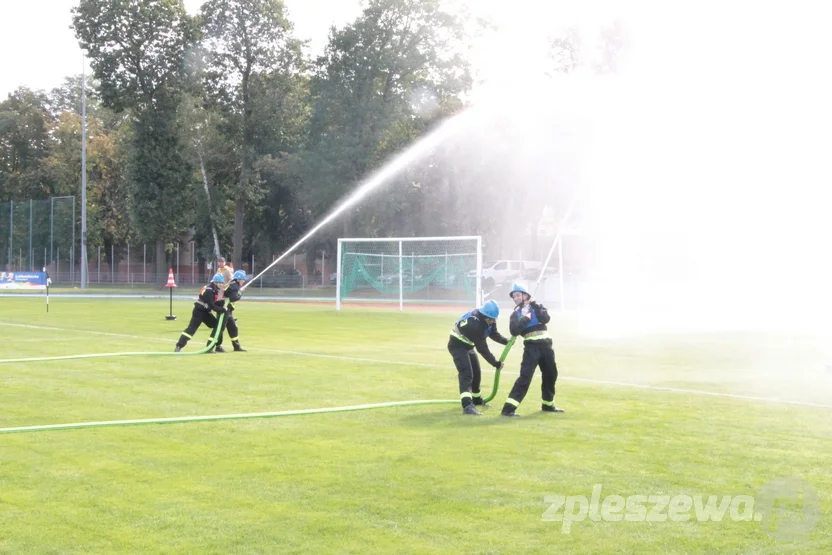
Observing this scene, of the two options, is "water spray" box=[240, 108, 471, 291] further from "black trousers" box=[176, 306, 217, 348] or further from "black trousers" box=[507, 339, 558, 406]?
"black trousers" box=[507, 339, 558, 406]

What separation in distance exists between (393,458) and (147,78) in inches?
2373

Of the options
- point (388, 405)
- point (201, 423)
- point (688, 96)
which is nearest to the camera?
point (201, 423)

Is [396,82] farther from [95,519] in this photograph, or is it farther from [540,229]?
[95,519]

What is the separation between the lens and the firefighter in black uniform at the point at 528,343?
41.9 ft

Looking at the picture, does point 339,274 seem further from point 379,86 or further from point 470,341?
point 470,341

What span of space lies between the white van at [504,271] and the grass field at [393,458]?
4021 centimetres

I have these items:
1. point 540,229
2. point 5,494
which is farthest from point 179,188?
point 5,494

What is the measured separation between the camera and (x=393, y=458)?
10.0 metres

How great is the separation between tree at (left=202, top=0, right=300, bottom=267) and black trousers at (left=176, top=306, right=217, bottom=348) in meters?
43.8

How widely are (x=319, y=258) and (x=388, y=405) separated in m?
62.9

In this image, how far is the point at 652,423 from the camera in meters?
12.2

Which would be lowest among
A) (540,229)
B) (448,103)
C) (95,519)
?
(95,519)

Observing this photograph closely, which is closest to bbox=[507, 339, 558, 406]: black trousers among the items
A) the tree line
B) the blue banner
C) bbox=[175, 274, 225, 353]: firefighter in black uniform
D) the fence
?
bbox=[175, 274, 225, 353]: firefighter in black uniform

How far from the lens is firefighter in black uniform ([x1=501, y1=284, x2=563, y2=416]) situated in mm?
12781
